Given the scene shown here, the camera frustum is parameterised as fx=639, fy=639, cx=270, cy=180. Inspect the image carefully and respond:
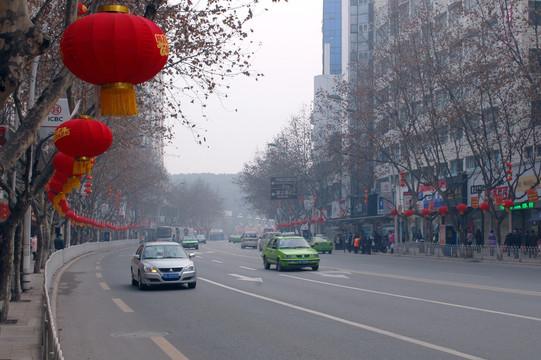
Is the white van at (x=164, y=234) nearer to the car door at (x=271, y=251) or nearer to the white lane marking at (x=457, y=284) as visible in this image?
the car door at (x=271, y=251)

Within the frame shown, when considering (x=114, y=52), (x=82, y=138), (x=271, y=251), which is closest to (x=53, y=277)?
(x=271, y=251)

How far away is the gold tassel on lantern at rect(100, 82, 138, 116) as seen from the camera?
629 cm

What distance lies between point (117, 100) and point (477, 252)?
3370 cm

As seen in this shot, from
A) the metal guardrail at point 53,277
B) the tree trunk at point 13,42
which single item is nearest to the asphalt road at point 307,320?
the metal guardrail at point 53,277

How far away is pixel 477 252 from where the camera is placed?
121ft

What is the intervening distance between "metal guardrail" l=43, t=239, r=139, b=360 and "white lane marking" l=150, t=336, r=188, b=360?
65.6 inches

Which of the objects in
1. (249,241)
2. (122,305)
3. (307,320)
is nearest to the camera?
(307,320)

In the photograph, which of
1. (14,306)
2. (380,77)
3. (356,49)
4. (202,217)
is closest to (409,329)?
(14,306)

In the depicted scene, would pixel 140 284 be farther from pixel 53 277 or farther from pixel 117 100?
pixel 117 100

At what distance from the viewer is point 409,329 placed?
428 inches

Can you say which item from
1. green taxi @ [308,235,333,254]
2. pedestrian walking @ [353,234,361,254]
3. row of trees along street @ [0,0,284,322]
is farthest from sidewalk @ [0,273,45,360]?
pedestrian walking @ [353,234,361,254]

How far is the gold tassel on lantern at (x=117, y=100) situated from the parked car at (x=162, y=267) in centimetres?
1276

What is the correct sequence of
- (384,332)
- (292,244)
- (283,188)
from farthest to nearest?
1. (283,188)
2. (292,244)
3. (384,332)

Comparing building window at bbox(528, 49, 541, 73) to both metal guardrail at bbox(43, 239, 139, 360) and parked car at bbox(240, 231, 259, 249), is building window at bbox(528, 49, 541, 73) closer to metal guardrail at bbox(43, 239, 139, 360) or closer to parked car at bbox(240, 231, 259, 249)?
metal guardrail at bbox(43, 239, 139, 360)
